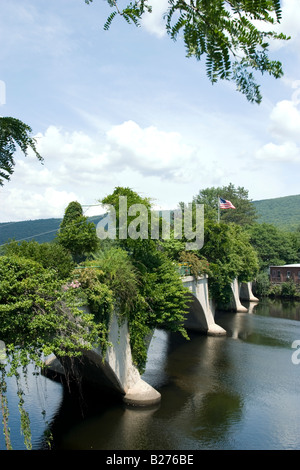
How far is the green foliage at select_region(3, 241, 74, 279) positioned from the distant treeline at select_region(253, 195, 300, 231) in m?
152

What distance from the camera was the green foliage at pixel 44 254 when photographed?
493 inches

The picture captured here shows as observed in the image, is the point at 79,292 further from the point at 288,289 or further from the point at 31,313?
the point at 288,289

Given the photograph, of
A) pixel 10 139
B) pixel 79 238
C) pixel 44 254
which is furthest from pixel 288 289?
pixel 10 139

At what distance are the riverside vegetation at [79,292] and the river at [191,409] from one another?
2.10 metres

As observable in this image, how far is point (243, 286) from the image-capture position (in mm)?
53656

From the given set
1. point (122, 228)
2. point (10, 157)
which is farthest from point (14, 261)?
point (122, 228)

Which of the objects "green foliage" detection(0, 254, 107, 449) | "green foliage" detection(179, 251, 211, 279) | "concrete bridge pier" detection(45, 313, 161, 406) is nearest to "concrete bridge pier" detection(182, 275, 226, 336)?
"green foliage" detection(179, 251, 211, 279)

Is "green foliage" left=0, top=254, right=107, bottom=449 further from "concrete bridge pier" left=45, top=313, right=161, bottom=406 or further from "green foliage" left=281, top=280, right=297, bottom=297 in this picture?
"green foliage" left=281, top=280, right=297, bottom=297

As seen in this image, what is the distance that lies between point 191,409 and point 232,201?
63.1 metres

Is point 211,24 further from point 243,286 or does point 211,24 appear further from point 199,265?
point 243,286

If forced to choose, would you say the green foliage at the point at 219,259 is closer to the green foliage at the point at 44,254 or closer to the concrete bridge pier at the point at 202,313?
the concrete bridge pier at the point at 202,313

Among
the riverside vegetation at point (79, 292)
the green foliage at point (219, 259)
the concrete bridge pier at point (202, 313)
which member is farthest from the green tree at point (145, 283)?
the green foliage at point (219, 259)

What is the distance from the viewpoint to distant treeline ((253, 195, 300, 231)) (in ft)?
538

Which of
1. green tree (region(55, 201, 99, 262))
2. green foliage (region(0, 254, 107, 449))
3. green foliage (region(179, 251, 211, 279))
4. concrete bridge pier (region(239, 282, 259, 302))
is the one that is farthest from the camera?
concrete bridge pier (region(239, 282, 259, 302))
